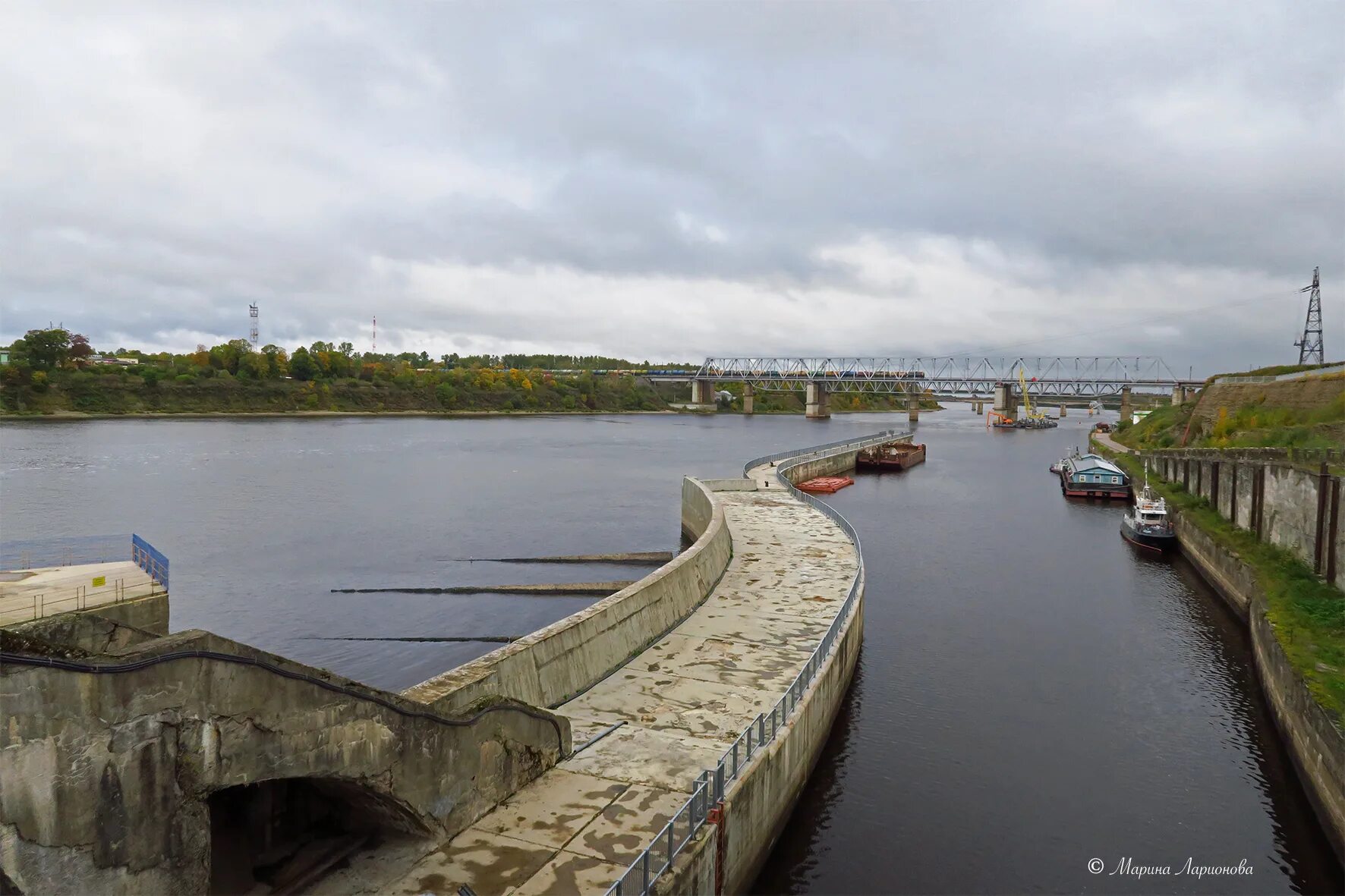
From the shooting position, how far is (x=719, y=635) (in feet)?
65.8

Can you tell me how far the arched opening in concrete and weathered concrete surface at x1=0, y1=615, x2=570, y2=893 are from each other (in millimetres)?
88

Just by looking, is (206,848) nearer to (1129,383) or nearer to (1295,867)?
(1295,867)

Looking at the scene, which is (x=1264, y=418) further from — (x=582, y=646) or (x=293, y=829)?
(x=293, y=829)

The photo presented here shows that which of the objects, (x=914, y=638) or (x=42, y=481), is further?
(x=42, y=481)

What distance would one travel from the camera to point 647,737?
543 inches

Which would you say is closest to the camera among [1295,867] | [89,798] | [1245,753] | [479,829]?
[89,798]

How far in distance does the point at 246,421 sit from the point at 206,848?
138 m

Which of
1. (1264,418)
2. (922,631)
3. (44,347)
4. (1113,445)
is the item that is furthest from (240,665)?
(44,347)

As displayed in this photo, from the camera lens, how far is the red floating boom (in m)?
64.2

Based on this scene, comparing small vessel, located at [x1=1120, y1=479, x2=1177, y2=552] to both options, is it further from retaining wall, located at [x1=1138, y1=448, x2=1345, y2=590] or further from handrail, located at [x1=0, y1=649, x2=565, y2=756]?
handrail, located at [x1=0, y1=649, x2=565, y2=756]

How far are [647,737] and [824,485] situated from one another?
5329 centimetres

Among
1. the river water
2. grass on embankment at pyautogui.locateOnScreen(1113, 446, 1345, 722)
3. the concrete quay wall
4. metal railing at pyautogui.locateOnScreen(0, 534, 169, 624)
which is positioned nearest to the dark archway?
the river water

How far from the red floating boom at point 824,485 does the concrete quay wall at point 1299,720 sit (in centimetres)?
3439

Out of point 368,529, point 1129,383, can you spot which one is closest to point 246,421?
point 368,529
